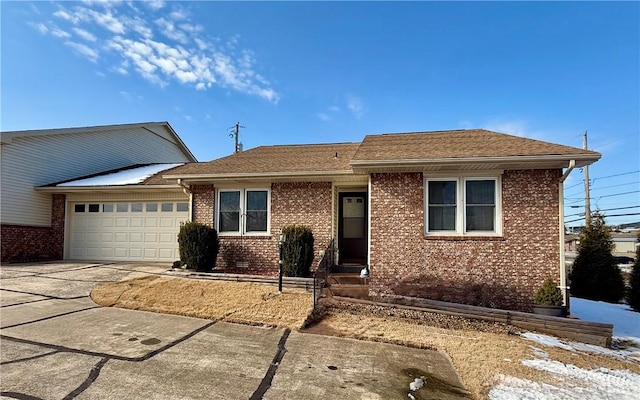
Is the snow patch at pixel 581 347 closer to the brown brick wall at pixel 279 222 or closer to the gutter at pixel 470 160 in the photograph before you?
the gutter at pixel 470 160

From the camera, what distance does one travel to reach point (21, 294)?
825 centimetres

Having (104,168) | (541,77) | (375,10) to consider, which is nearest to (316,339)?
(375,10)

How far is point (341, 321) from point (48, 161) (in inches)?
577

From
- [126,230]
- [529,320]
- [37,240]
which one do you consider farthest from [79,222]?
[529,320]

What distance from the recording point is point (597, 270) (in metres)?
13.5

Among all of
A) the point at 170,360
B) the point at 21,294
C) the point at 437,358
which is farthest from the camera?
the point at 21,294

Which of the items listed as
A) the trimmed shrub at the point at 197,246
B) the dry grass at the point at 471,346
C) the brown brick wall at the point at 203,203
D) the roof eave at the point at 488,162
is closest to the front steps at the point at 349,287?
the dry grass at the point at 471,346

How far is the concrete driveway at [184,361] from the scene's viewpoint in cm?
405

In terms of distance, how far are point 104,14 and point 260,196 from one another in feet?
22.7

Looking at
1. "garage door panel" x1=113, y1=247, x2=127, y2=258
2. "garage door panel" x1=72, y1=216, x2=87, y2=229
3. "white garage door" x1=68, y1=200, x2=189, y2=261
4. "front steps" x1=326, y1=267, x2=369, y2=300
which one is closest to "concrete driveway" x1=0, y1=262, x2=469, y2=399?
"front steps" x1=326, y1=267, x2=369, y2=300

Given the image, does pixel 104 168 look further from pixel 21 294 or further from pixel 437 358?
pixel 437 358

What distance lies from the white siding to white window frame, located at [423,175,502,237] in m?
14.7

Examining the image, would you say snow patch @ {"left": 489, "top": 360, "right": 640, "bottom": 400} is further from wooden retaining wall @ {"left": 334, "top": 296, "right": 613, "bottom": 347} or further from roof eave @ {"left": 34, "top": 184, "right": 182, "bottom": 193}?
roof eave @ {"left": 34, "top": 184, "right": 182, "bottom": 193}

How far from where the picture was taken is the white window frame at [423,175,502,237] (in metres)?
8.62
